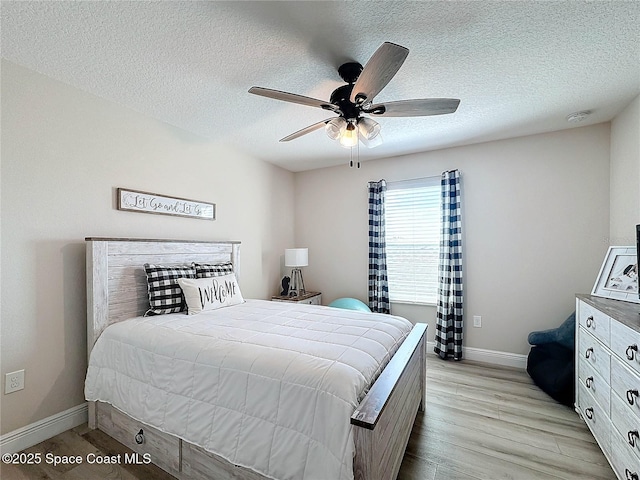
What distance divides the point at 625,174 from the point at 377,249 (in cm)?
245

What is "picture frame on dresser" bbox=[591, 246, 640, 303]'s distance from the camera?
2.05 m

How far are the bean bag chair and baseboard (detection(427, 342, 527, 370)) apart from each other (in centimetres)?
23

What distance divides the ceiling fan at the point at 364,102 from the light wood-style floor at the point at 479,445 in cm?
214

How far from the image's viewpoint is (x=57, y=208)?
2.11 meters

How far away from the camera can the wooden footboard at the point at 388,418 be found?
114 centimetres

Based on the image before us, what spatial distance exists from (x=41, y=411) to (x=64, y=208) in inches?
56.1

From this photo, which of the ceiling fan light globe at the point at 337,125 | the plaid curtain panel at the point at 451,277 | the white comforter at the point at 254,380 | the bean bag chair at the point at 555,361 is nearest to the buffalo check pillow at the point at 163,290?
the white comforter at the point at 254,380

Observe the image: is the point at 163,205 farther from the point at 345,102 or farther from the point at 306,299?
the point at 306,299

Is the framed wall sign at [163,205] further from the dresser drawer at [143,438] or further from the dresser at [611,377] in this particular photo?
the dresser at [611,377]

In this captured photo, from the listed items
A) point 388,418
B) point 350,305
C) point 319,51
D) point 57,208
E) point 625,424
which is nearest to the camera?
point 388,418

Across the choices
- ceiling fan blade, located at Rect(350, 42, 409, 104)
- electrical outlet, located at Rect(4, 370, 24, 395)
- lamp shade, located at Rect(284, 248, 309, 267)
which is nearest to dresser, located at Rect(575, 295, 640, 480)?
ceiling fan blade, located at Rect(350, 42, 409, 104)

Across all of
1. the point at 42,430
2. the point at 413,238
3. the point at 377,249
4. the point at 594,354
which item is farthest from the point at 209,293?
the point at 594,354

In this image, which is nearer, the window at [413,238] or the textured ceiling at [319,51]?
the textured ceiling at [319,51]

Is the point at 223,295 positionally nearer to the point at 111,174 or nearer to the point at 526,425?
the point at 111,174
